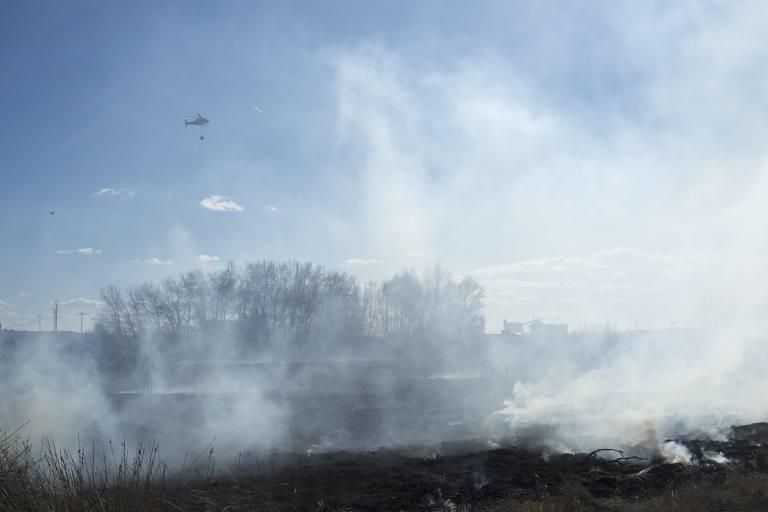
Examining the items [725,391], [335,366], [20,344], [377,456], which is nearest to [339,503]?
[377,456]

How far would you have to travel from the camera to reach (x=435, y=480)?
13227 millimetres

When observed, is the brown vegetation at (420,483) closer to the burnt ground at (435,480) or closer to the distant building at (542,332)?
the burnt ground at (435,480)

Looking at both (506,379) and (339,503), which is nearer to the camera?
(339,503)

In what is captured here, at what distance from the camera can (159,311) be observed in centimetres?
4731

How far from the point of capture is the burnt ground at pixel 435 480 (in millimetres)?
11484

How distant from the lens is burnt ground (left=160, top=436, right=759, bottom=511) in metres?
11.5

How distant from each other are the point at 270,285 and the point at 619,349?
32.5 meters

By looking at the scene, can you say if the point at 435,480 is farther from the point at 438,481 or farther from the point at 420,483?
the point at 420,483

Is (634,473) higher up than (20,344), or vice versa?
(20,344)

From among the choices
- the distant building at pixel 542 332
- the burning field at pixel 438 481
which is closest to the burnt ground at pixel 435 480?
the burning field at pixel 438 481

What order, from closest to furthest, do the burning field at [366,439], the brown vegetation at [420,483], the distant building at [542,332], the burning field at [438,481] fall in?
1. the burning field at [438,481]
2. the brown vegetation at [420,483]
3. the burning field at [366,439]
4. the distant building at [542,332]

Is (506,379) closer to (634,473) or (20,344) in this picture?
(634,473)

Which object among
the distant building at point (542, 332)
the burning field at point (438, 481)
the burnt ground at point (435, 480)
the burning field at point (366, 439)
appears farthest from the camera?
the distant building at point (542, 332)

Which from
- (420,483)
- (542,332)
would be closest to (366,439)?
(420,483)
